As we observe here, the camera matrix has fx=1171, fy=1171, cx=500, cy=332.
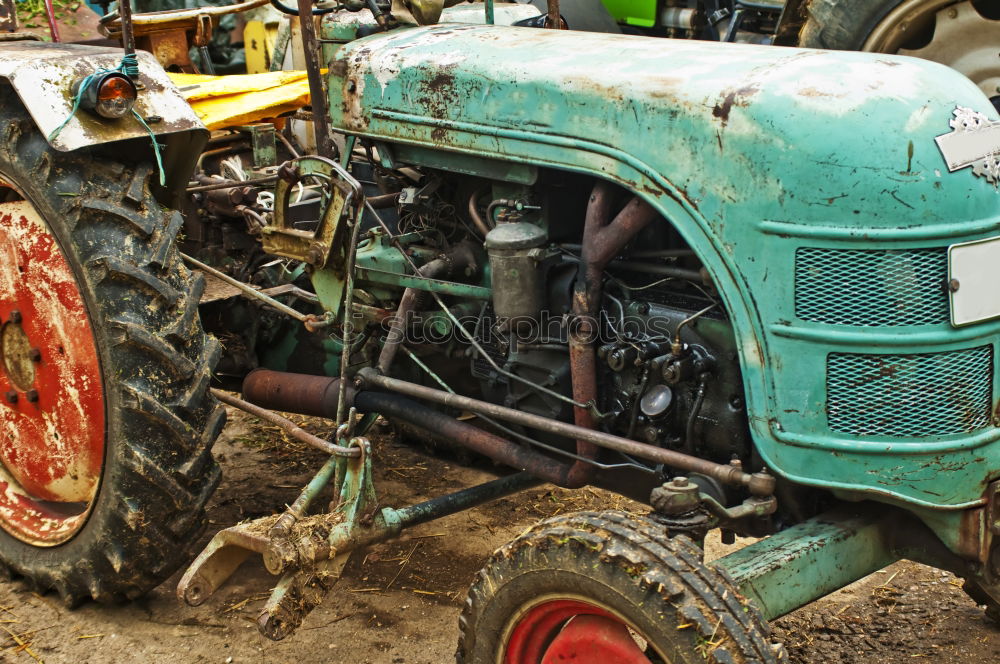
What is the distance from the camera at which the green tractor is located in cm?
246

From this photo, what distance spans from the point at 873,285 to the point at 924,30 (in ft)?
8.10

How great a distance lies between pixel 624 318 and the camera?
2.96 metres

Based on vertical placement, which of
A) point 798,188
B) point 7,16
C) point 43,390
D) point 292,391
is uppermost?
point 7,16

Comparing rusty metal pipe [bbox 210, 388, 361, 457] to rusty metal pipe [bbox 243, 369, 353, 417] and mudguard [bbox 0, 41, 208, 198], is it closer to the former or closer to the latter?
rusty metal pipe [bbox 243, 369, 353, 417]

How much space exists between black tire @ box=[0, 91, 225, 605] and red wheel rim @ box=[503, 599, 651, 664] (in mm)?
1106

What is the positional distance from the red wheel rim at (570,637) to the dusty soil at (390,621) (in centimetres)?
75

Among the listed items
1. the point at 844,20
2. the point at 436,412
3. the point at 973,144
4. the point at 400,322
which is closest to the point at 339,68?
the point at 400,322

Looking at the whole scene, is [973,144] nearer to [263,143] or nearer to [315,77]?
[315,77]

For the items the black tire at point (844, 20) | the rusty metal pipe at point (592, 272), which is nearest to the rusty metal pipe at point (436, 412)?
the rusty metal pipe at point (592, 272)

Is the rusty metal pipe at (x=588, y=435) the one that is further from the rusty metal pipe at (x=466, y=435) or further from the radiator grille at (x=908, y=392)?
the radiator grille at (x=908, y=392)

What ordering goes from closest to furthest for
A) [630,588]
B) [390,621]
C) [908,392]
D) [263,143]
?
[630,588] < [908,392] < [390,621] < [263,143]

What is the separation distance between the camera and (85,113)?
10.5 feet

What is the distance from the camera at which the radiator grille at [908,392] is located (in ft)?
8.20

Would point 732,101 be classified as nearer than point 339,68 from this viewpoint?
Yes
